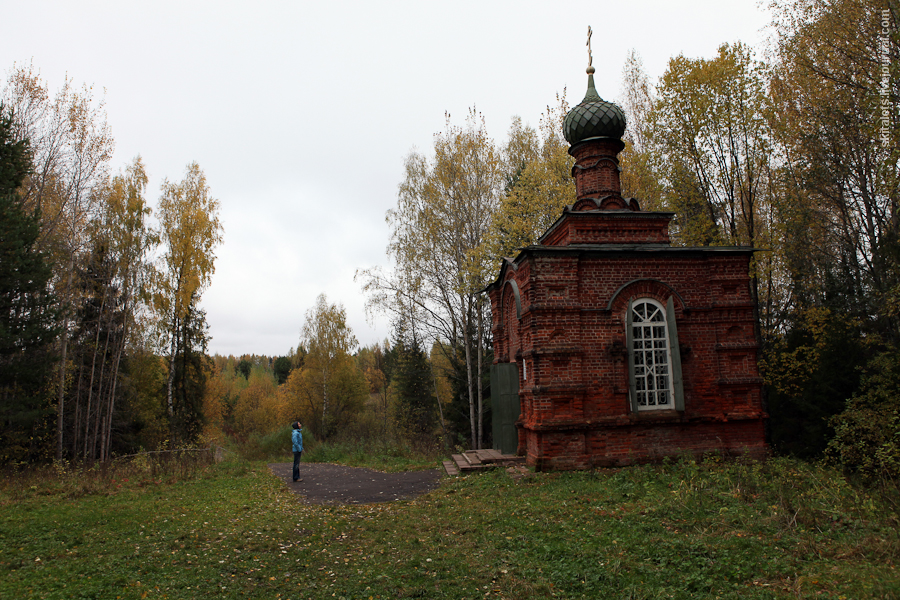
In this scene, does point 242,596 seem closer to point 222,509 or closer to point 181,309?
point 222,509

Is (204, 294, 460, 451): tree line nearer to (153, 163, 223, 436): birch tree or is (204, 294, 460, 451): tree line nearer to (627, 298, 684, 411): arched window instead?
(153, 163, 223, 436): birch tree

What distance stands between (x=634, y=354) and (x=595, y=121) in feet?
20.0

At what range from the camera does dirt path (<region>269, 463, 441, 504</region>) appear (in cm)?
1030

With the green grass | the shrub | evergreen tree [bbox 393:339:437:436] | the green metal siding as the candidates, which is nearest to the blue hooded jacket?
the green grass

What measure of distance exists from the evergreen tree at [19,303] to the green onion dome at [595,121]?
48.2 feet

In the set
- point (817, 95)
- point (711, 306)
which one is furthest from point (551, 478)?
point (817, 95)

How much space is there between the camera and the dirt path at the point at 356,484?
1030 centimetres

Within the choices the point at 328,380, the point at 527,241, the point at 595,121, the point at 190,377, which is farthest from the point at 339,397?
the point at 595,121

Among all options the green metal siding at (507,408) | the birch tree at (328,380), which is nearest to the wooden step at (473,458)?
the green metal siding at (507,408)

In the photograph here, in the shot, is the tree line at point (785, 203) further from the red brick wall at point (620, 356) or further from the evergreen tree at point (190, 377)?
the evergreen tree at point (190, 377)

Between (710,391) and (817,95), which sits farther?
(817,95)

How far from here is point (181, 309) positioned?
2117cm

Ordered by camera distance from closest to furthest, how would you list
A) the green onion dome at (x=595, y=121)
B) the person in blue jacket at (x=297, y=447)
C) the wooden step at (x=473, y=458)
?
the wooden step at (x=473, y=458), the person in blue jacket at (x=297, y=447), the green onion dome at (x=595, y=121)

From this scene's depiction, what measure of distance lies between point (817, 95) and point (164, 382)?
1051 inches
